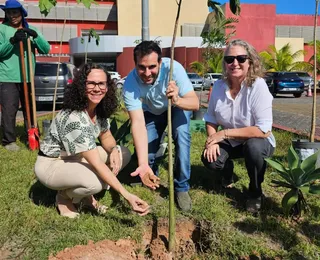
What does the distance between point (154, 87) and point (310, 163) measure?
4.28 feet

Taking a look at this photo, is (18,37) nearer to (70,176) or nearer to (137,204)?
(70,176)

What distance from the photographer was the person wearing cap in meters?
4.43

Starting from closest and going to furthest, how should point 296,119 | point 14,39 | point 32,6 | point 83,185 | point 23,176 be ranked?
1. point 83,185
2. point 23,176
3. point 14,39
4. point 296,119
5. point 32,6

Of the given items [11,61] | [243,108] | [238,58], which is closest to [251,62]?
[238,58]

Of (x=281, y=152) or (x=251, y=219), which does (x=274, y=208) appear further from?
(x=281, y=152)

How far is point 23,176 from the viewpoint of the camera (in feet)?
11.7

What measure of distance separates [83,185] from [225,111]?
4.20 feet

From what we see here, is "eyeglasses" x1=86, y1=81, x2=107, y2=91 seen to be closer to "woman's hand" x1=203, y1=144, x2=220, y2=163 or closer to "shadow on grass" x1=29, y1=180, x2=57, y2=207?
"woman's hand" x1=203, y1=144, x2=220, y2=163

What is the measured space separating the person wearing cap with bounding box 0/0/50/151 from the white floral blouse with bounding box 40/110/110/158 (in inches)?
88.6

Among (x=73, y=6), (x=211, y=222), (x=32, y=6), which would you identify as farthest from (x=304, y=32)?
(x=211, y=222)

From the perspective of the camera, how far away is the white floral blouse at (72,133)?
7.93 feet

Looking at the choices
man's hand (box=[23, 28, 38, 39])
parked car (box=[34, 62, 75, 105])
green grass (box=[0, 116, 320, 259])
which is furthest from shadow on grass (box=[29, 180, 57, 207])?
parked car (box=[34, 62, 75, 105])

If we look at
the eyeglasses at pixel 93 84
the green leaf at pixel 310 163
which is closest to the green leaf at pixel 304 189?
the green leaf at pixel 310 163

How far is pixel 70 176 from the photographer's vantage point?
252cm
